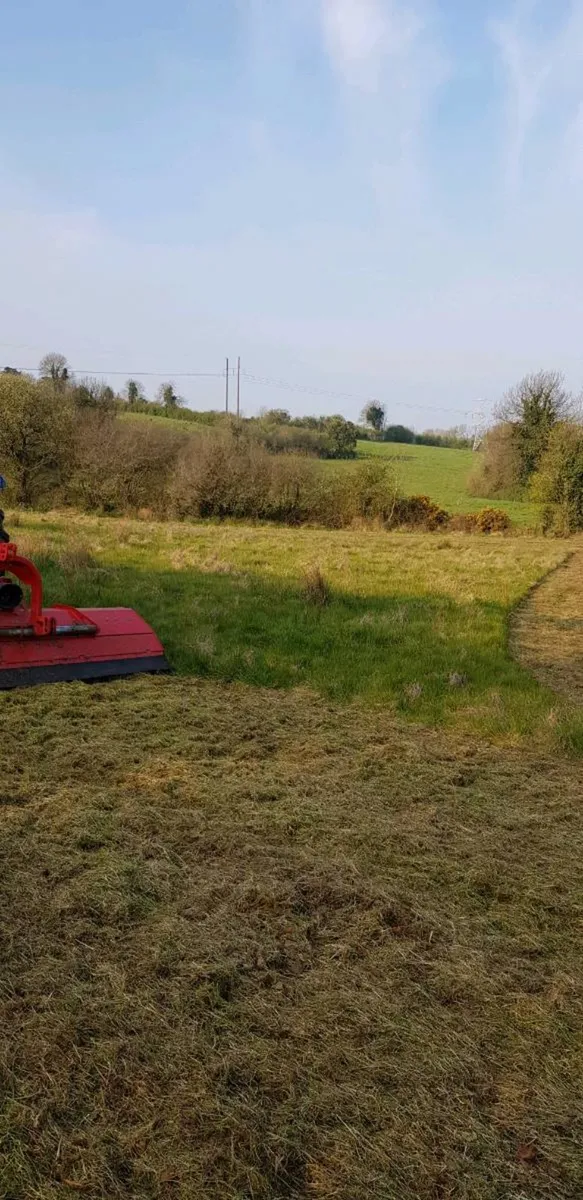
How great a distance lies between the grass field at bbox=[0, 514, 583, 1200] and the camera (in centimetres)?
221

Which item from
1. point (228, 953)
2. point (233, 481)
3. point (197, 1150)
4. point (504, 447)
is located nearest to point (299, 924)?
point (228, 953)

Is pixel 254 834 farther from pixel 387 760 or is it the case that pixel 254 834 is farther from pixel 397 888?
pixel 387 760

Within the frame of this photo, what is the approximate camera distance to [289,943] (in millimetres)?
3227

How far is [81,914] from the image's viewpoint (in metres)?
3.35

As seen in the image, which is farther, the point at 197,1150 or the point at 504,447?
the point at 504,447

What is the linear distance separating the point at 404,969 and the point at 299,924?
52 cm

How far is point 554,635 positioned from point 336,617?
127 inches

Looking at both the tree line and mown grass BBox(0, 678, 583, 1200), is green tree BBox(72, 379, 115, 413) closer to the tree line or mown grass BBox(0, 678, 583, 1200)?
the tree line

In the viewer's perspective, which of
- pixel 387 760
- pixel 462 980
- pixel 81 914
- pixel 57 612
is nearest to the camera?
pixel 462 980

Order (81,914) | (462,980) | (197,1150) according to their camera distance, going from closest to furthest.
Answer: (197,1150), (462,980), (81,914)

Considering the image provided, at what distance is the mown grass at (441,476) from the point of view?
36.6 metres

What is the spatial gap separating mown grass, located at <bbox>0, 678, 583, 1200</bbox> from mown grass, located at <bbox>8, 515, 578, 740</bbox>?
186 cm

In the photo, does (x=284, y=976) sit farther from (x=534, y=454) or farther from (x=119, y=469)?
(x=534, y=454)

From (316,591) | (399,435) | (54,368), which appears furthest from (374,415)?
(316,591)
